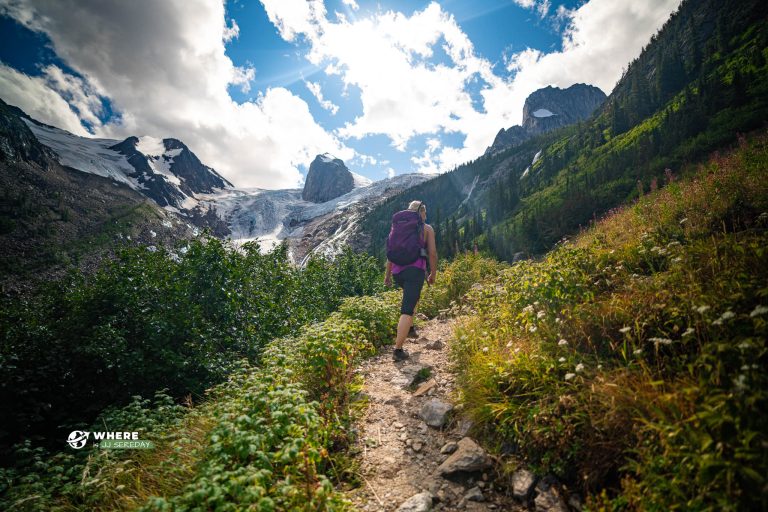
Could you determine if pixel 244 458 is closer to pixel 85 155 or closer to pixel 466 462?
pixel 466 462

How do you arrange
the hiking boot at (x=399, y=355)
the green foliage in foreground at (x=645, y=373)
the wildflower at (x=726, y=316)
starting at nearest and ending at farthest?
the green foliage in foreground at (x=645, y=373), the wildflower at (x=726, y=316), the hiking boot at (x=399, y=355)

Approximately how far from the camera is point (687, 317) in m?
2.79

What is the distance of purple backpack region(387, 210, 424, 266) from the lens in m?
5.59

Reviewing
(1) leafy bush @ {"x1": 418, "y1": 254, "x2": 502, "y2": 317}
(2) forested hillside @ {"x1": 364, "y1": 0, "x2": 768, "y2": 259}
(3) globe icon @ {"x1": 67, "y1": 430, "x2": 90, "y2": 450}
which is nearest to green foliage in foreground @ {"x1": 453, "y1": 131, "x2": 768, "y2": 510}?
(1) leafy bush @ {"x1": 418, "y1": 254, "x2": 502, "y2": 317}

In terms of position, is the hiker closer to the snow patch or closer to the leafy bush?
the leafy bush

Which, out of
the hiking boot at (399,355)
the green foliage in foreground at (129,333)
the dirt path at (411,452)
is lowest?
the dirt path at (411,452)

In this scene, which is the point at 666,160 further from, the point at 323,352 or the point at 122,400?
the point at 122,400

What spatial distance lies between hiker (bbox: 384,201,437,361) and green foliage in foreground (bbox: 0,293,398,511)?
108cm

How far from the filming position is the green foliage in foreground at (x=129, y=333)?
22.3 ft

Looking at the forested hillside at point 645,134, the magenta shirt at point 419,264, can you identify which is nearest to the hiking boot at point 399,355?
the magenta shirt at point 419,264

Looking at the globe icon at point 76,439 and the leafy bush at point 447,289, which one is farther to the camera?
the leafy bush at point 447,289

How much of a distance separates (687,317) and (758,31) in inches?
3667

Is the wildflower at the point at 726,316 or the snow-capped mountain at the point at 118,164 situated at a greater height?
the snow-capped mountain at the point at 118,164

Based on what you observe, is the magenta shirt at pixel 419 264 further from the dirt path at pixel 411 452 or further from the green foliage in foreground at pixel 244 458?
the dirt path at pixel 411 452
